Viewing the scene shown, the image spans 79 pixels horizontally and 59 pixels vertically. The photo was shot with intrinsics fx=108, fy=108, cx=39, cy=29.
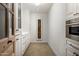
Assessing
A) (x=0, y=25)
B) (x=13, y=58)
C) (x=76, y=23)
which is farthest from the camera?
(x=76, y=23)

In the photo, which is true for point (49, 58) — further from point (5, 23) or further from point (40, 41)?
point (40, 41)

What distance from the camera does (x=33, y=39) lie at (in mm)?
5969

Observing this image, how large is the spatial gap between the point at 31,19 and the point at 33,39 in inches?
43.9

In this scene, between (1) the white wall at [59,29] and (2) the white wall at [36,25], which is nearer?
(1) the white wall at [59,29]

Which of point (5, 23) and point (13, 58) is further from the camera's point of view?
point (5, 23)

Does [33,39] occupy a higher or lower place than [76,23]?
lower

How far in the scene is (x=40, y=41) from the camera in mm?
5926

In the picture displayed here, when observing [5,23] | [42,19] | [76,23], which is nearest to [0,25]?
[5,23]

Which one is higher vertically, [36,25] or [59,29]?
[36,25]

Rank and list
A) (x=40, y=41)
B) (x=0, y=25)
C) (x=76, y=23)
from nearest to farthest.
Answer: (x=0, y=25) < (x=76, y=23) < (x=40, y=41)

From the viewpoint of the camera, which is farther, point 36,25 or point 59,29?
point 36,25

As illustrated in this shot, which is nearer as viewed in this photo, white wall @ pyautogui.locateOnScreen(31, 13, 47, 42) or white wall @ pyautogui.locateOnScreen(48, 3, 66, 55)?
white wall @ pyautogui.locateOnScreen(48, 3, 66, 55)

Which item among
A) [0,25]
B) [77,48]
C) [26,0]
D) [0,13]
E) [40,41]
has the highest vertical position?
[26,0]

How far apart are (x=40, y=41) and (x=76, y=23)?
4634mm
